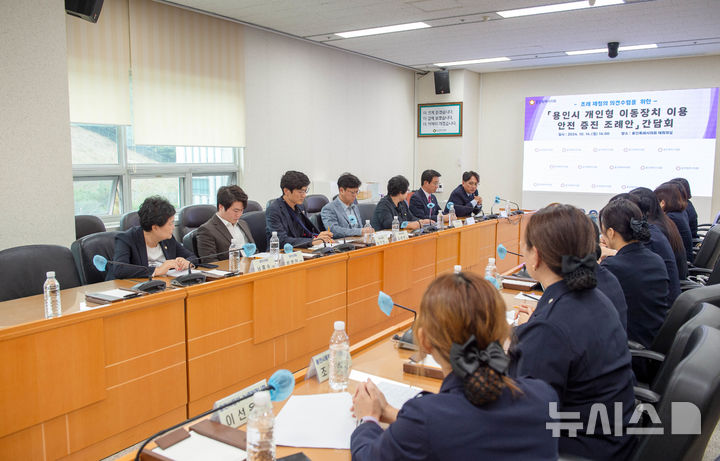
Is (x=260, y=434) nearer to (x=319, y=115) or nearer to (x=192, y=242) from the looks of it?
(x=192, y=242)

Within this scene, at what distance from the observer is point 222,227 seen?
3.56 m

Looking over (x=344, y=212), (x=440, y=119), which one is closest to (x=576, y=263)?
(x=344, y=212)

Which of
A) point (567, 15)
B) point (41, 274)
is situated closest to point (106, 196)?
point (41, 274)

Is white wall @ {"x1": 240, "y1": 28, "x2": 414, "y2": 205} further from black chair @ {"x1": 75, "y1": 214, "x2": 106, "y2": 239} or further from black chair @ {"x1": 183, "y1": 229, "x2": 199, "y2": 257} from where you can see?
black chair @ {"x1": 183, "y1": 229, "x2": 199, "y2": 257}

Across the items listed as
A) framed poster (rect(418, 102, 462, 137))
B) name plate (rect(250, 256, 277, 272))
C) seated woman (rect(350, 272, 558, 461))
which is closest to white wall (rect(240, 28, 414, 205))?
framed poster (rect(418, 102, 462, 137))

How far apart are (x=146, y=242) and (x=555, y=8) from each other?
12.9ft

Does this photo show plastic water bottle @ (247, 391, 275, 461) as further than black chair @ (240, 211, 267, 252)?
No

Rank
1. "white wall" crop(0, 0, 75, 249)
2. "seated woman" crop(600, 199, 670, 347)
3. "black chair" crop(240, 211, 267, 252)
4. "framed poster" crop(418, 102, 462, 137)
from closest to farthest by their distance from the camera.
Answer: "seated woman" crop(600, 199, 670, 347) → "white wall" crop(0, 0, 75, 249) → "black chair" crop(240, 211, 267, 252) → "framed poster" crop(418, 102, 462, 137)

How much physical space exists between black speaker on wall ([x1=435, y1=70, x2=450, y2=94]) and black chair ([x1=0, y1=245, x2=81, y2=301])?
634cm

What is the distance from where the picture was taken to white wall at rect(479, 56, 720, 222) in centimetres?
716

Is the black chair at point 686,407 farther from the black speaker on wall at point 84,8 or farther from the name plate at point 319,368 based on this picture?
the black speaker on wall at point 84,8

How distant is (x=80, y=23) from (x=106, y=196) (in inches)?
57.6

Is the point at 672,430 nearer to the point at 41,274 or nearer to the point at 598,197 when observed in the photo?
the point at 41,274

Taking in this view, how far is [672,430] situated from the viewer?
125 centimetres
